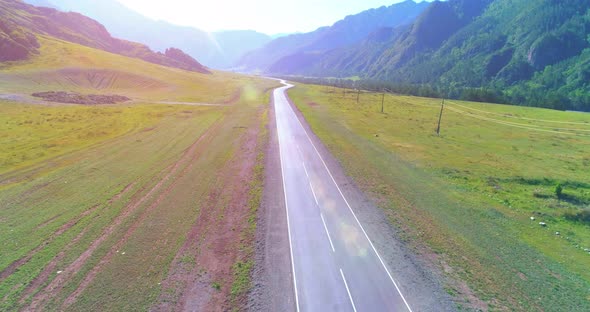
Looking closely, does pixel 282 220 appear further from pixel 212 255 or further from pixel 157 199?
pixel 157 199

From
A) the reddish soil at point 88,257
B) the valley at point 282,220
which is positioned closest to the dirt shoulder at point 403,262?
the valley at point 282,220

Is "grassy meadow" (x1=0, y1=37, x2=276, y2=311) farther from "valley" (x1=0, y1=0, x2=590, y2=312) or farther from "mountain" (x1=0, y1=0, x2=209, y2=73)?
"mountain" (x1=0, y1=0, x2=209, y2=73)

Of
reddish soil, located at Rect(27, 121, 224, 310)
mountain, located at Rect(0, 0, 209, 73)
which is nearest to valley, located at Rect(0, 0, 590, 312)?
reddish soil, located at Rect(27, 121, 224, 310)

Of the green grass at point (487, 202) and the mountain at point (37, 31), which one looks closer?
the green grass at point (487, 202)

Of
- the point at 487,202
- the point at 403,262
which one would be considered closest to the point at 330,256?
the point at 403,262

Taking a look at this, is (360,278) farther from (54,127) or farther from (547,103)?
(547,103)

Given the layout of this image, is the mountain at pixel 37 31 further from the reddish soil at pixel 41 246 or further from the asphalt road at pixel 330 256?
the asphalt road at pixel 330 256

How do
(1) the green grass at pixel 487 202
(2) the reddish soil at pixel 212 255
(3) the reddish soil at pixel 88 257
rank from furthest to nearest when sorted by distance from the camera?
1. (1) the green grass at pixel 487 202
2. (2) the reddish soil at pixel 212 255
3. (3) the reddish soil at pixel 88 257
